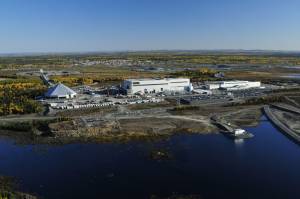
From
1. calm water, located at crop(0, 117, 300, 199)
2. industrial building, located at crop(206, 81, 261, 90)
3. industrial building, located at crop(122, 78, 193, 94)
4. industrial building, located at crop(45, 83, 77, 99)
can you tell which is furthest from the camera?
industrial building, located at crop(206, 81, 261, 90)

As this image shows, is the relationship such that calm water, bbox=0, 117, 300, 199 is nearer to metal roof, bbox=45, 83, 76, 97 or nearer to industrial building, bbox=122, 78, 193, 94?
metal roof, bbox=45, 83, 76, 97

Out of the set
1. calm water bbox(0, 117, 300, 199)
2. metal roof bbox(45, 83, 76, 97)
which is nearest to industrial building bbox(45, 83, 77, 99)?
metal roof bbox(45, 83, 76, 97)

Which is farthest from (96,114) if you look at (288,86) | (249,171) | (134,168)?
(288,86)

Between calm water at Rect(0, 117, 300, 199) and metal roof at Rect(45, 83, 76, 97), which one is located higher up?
metal roof at Rect(45, 83, 76, 97)

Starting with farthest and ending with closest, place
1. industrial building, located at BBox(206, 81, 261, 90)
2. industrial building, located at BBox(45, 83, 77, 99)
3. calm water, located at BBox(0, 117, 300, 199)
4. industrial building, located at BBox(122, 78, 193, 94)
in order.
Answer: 1. industrial building, located at BBox(206, 81, 261, 90)
2. industrial building, located at BBox(122, 78, 193, 94)
3. industrial building, located at BBox(45, 83, 77, 99)
4. calm water, located at BBox(0, 117, 300, 199)

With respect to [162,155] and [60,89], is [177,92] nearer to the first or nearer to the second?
[60,89]

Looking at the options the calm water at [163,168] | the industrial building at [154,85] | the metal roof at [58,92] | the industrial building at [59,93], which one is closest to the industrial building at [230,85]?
the industrial building at [154,85]
